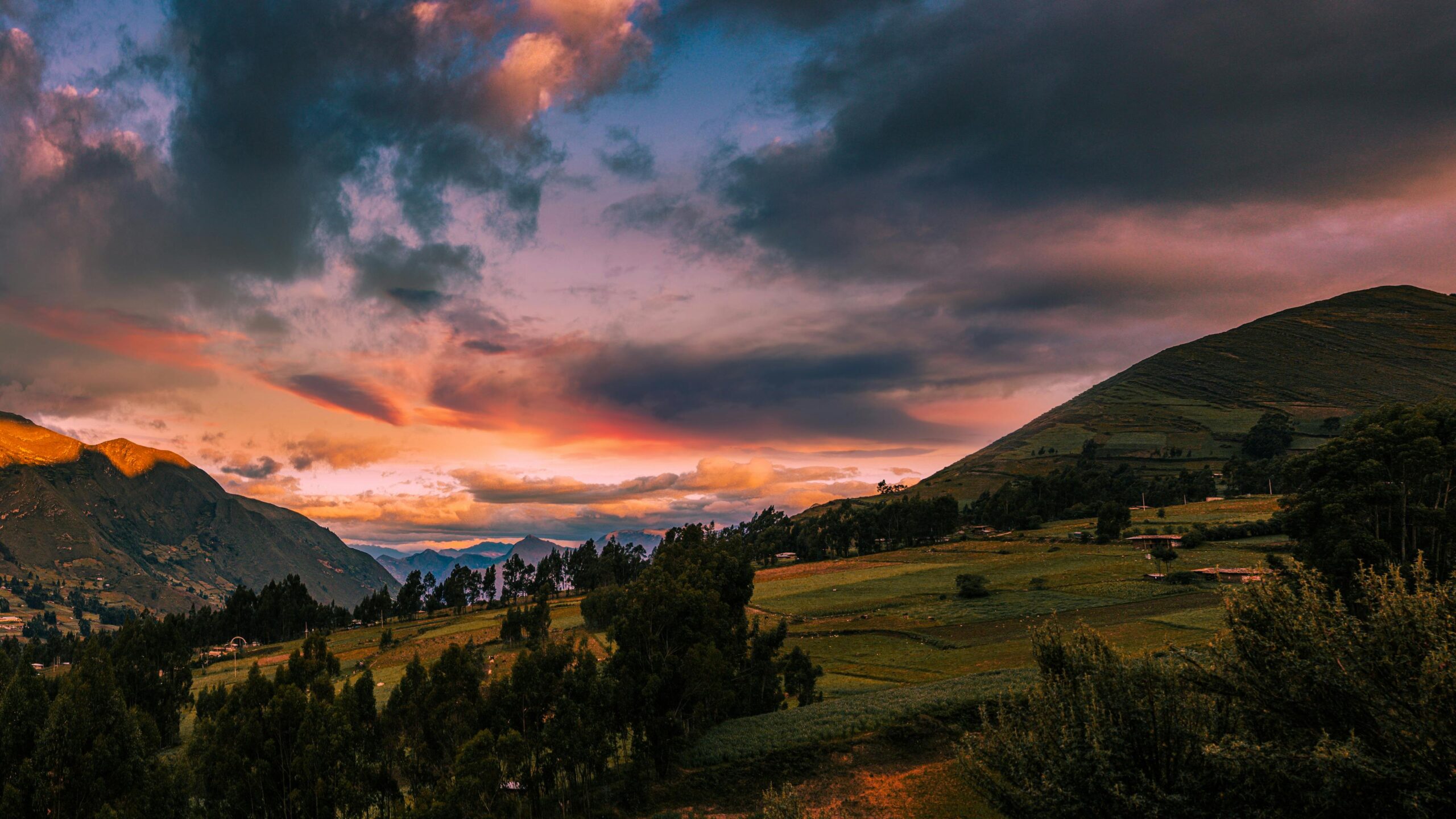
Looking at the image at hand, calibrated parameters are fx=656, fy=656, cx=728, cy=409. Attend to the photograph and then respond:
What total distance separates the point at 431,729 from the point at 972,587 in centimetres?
7955

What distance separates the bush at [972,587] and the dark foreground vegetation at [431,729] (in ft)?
155

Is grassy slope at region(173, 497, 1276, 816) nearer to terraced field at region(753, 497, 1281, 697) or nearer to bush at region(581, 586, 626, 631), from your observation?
terraced field at region(753, 497, 1281, 697)

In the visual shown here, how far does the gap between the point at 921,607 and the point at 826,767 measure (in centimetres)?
5765

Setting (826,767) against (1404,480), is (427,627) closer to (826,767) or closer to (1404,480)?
(826,767)

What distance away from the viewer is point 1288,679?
20.3 metres

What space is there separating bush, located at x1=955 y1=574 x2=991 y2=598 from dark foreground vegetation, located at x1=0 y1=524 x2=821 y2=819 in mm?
47185

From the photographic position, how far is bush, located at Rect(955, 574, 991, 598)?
97625mm

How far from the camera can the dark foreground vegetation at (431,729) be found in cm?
3291

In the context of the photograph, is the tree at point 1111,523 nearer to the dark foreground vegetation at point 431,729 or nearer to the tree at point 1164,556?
the tree at point 1164,556

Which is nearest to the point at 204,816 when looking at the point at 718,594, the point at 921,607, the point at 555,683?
the point at 555,683

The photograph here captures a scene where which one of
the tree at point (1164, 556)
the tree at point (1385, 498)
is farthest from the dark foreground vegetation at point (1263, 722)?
the tree at point (1164, 556)

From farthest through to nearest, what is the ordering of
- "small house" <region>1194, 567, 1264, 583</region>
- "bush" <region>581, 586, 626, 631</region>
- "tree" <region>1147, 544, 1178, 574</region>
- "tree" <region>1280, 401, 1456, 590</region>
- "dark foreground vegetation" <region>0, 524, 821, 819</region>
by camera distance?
1. "bush" <region>581, 586, 626, 631</region>
2. "tree" <region>1147, 544, 1178, 574</region>
3. "small house" <region>1194, 567, 1264, 583</region>
4. "tree" <region>1280, 401, 1456, 590</region>
5. "dark foreground vegetation" <region>0, 524, 821, 819</region>

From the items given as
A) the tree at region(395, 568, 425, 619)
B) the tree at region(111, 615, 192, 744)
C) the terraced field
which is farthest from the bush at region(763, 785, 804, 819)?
the tree at region(395, 568, 425, 619)

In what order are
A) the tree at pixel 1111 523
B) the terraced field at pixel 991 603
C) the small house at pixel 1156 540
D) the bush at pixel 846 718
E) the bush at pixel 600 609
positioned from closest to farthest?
the bush at pixel 846 718, the terraced field at pixel 991 603, the small house at pixel 1156 540, the bush at pixel 600 609, the tree at pixel 1111 523
